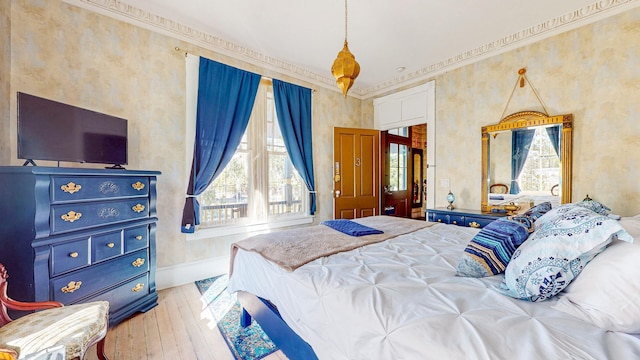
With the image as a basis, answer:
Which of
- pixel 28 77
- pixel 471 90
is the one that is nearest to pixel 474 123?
pixel 471 90

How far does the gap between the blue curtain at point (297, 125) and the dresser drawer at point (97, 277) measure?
220 centimetres

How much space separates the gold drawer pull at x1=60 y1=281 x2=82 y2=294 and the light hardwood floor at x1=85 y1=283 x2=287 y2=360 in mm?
451

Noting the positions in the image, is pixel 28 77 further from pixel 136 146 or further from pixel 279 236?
pixel 279 236

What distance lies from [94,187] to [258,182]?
178 centimetres

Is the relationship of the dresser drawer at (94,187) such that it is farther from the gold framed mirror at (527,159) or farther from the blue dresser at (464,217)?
the gold framed mirror at (527,159)

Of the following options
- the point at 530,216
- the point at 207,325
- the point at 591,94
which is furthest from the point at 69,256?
the point at 591,94

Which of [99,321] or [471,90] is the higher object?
[471,90]

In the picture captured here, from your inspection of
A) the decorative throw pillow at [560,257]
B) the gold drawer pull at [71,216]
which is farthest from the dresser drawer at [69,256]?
the decorative throw pillow at [560,257]

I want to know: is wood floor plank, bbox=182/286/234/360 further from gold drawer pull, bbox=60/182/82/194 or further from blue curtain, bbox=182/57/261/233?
gold drawer pull, bbox=60/182/82/194

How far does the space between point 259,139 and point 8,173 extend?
2246mm

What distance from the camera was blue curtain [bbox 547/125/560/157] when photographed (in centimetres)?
268

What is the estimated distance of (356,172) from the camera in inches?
169

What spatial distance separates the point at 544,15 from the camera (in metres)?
2.57

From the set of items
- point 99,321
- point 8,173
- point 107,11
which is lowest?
point 99,321
